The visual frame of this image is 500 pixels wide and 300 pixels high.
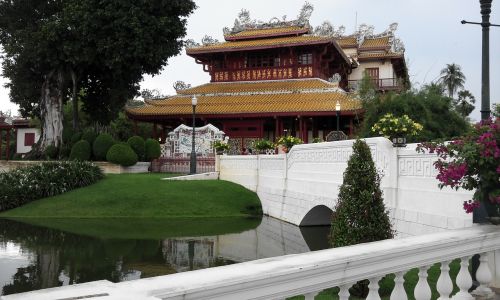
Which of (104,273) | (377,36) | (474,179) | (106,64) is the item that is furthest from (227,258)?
(377,36)

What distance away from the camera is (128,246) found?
14.8 metres

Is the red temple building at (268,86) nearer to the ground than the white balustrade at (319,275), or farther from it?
farther from it

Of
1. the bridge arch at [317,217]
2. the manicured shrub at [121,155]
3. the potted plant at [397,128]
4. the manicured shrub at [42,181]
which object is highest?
the potted plant at [397,128]

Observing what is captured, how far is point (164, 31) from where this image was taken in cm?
2862

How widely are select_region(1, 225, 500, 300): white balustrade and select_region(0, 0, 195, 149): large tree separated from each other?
25.5 m

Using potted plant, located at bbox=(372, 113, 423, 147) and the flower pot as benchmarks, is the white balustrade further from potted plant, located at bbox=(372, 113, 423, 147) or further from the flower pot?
potted plant, located at bbox=(372, 113, 423, 147)

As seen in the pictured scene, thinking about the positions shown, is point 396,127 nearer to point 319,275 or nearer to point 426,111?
point 319,275

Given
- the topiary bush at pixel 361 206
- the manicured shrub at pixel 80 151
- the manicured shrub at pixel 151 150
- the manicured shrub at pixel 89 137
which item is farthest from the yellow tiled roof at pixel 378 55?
the topiary bush at pixel 361 206

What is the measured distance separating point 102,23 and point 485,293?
27108 millimetres

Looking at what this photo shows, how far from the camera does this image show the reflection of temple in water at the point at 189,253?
12516mm

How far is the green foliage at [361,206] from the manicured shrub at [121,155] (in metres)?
21.2

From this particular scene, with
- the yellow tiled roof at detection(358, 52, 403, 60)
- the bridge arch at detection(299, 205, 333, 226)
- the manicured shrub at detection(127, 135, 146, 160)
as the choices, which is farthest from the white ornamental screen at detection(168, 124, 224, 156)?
the yellow tiled roof at detection(358, 52, 403, 60)

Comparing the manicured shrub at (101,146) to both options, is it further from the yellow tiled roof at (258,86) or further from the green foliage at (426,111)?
the green foliage at (426,111)

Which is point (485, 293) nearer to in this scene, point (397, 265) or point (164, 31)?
point (397, 265)
